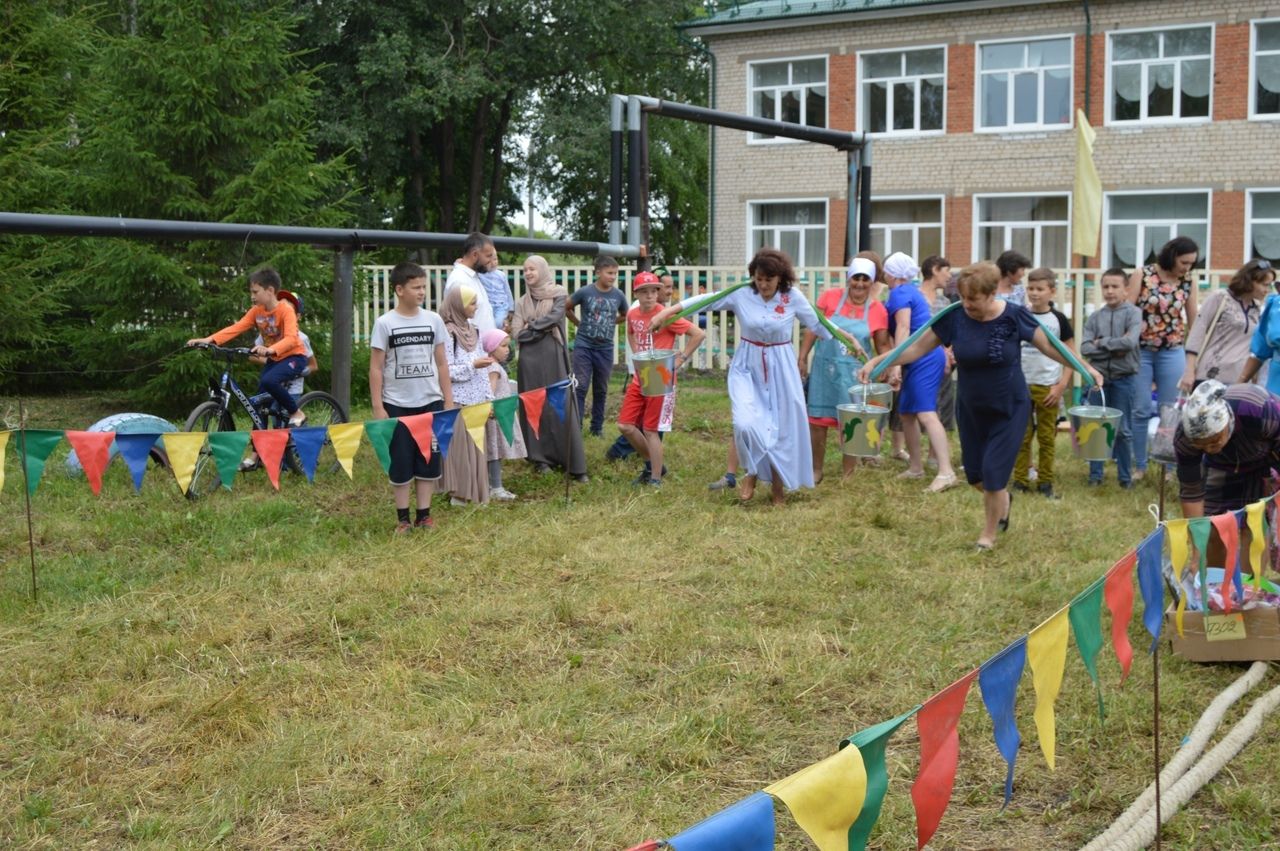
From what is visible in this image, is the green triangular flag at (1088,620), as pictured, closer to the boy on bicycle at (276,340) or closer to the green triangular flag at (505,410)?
the green triangular flag at (505,410)

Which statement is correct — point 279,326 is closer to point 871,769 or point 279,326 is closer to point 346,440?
point 346,440

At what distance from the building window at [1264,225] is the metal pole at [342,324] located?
849 inches

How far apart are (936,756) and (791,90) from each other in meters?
29.2

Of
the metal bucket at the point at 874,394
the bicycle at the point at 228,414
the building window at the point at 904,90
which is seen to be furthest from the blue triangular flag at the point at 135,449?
the building window at the point at 904,90

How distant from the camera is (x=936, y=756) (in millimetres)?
3270

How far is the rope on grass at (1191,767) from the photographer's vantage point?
3.93 metres

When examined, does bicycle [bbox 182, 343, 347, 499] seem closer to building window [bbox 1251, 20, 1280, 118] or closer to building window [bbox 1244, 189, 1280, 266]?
building window [bbox 1244, 189, 1280, 266]

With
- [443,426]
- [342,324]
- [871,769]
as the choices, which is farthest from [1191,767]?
[342,324]

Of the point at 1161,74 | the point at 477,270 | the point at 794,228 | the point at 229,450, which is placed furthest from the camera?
the point at 794,228

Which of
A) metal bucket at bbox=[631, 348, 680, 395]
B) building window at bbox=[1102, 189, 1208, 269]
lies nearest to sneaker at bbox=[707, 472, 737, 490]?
metal bucket at bbox=[631, 348, 680, 395]

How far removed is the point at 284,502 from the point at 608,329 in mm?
3476

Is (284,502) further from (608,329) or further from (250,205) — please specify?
(250,205)

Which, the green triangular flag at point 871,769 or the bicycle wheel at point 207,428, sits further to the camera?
the bicycle wheel at point 207,428

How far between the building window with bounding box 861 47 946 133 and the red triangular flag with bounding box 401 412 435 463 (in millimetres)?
23914
